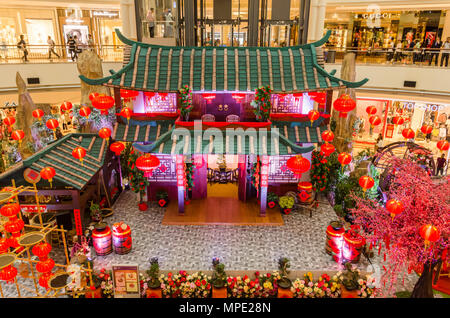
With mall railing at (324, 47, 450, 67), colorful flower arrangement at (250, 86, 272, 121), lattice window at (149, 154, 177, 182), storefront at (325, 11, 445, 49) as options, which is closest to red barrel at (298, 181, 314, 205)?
colorful flower arrangement at (250, 86, 272, 121)

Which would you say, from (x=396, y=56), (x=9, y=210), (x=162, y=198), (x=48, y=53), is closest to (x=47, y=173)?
(x=9, y=210)

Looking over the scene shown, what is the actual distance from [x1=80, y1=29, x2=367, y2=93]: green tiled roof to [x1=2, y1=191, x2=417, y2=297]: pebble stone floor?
15.5ft

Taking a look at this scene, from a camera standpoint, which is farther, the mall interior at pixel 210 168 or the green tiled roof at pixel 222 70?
the green tiled roof at pixel 222 70

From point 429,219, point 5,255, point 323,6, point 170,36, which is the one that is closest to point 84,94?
point 170,36

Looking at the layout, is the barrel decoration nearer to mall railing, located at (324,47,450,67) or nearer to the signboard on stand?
the signboard on stand

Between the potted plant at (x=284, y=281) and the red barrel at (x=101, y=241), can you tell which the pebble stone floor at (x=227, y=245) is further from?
the potted plant at (x=284, y=281)

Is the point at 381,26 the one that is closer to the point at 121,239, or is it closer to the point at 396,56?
the point at 396,56

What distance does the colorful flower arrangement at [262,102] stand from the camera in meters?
11.6

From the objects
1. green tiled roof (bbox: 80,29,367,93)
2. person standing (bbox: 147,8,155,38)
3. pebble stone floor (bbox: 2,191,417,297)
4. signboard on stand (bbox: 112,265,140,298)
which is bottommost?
pebble stone floor (bbox: 2,191,417,297)

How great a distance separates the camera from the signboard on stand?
829 cm

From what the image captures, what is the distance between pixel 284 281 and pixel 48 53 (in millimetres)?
22221

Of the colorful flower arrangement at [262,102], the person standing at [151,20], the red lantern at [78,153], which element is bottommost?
the red lantern at [78,153]

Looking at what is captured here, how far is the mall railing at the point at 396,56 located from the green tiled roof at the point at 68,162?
14.5 metres

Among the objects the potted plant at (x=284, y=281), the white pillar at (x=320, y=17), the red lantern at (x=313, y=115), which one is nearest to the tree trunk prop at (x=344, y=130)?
the white pillar at (x=320, y=17)
